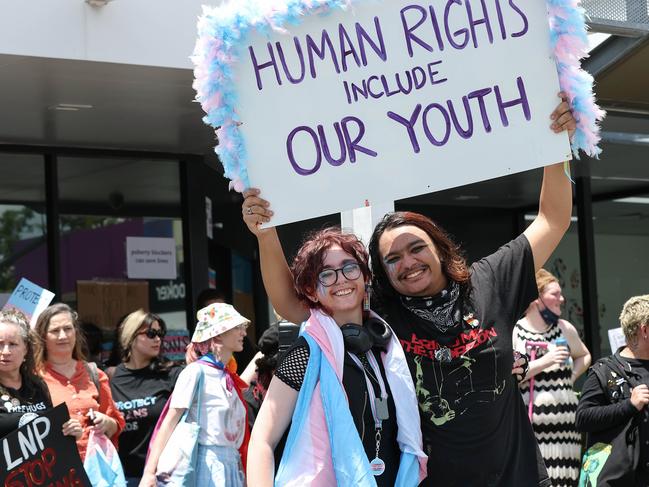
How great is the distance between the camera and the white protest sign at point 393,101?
11.5 ft

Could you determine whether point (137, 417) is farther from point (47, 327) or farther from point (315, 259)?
point (315, 259)

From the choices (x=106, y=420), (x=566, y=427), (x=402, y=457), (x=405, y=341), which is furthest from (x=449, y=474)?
(x=566, y=427)

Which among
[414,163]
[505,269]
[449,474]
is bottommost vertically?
[449,474]

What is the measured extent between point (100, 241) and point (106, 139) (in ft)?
3.57

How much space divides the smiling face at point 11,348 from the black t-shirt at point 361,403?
3077mm

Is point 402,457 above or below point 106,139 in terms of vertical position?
below

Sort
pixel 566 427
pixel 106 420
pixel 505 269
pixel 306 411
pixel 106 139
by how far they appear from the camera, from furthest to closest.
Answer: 1. pixel 106 139
2. pixel 566 427
3. pixel 106 420
4. pixel 505 269
5. pixel 306 411

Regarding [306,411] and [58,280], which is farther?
[58,280]

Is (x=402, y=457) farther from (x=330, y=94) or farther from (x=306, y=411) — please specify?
(x=330, y=94)

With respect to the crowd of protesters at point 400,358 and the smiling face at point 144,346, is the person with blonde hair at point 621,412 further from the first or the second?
the smiling face at point 144,346

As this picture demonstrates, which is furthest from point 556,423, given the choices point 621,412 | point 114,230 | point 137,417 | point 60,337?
point 114,230

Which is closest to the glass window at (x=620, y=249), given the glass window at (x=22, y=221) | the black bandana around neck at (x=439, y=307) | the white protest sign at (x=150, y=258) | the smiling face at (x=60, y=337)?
the white protest sign at (x=150, y=258)

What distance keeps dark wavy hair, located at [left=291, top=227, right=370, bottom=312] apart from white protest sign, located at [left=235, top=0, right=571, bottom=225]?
0.14m

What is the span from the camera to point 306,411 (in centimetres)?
324
